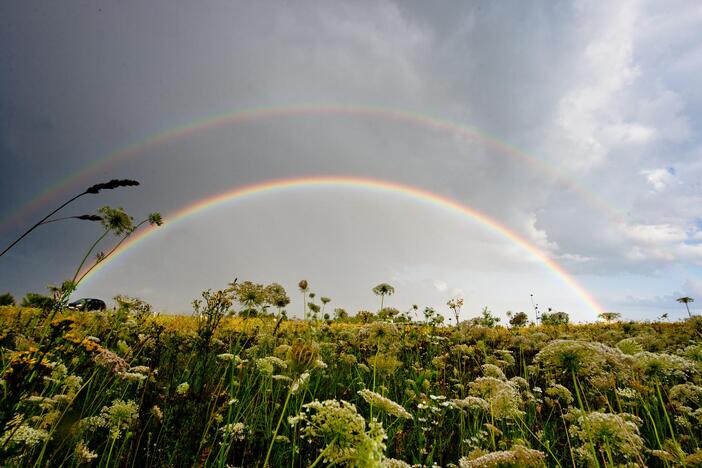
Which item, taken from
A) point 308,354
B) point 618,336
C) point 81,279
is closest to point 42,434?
point 81,279

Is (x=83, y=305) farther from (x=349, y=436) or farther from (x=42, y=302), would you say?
(x=349, y=436)

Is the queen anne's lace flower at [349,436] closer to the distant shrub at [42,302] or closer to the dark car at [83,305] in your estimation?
the distant shrub at [42,302]

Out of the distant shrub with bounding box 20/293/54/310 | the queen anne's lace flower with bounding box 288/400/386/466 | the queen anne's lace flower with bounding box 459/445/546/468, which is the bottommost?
the queen anne's lace flower with bounding box 459/445/546/468

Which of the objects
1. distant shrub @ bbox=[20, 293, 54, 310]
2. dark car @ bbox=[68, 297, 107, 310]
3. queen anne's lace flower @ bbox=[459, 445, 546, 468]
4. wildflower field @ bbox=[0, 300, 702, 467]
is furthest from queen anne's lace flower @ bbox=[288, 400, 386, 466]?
dark car @ bbox=[68, 297, 107, 310]

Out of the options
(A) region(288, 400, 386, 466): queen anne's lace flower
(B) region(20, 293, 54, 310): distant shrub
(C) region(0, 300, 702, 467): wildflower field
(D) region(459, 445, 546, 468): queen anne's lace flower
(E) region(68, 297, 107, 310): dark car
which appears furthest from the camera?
(E) region(68, 297, 107, 310): dark car

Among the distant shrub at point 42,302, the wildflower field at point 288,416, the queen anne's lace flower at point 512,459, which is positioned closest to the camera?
the queen anne's lace flower at point 512,459

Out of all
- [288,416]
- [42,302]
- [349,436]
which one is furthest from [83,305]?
[349,436]

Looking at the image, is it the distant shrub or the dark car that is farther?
the dark car

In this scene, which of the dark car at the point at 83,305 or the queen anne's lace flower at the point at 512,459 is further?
the dark car at the point at 83,305

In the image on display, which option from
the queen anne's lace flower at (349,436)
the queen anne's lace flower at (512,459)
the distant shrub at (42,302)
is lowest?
the queen anne's lace flower at (512,459)

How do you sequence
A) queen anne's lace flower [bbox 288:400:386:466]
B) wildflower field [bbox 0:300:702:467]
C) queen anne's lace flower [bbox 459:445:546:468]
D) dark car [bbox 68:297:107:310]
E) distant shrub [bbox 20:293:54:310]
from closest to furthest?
queen anne's lace flower [bbox 288:400:386:466], queen anne's lace flower [bbox 459:445:546:468], wildflower field [bbox 0:300:702:467], distant shrub [bbox 20:293:54:310], dark car [bbox 68:297:107:310]

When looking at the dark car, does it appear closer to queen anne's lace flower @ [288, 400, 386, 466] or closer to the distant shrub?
the distant shrub

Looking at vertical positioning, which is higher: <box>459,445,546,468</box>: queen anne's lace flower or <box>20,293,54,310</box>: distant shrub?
<box>20,293,54,310</box>: distant shrub

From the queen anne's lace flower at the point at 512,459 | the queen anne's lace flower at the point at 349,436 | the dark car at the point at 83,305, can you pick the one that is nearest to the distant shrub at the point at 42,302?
the dark car at the point at 83,305
